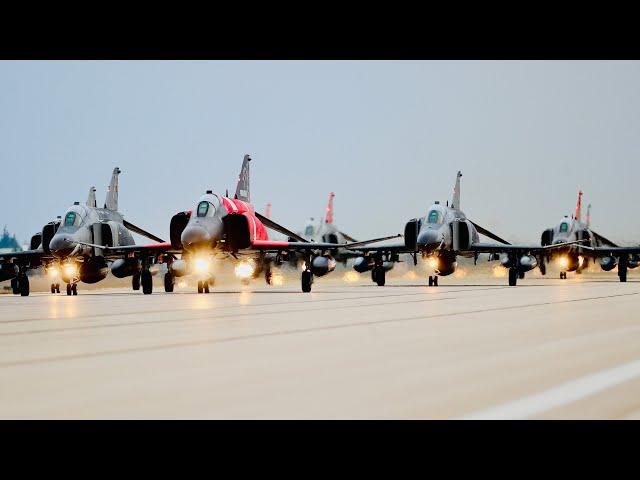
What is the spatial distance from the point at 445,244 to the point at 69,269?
15.1 meters

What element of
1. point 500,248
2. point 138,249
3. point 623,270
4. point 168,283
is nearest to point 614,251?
point 623,270

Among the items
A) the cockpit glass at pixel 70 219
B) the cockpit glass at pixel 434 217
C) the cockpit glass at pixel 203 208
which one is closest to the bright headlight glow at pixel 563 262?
the cockpit glass at pixel 434 217

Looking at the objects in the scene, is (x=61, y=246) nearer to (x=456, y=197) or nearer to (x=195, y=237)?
(x=195, y=237)

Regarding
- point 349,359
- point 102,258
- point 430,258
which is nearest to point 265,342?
point 349,359

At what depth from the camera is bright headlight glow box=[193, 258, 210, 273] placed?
89.8 ft

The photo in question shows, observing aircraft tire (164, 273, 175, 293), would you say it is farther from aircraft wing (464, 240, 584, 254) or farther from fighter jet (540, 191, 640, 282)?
fighter jet (540, 191, 640, 282)

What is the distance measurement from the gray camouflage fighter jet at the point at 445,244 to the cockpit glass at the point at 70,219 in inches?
535

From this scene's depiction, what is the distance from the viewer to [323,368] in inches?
286

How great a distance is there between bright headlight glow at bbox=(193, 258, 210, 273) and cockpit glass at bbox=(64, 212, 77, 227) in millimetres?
5188

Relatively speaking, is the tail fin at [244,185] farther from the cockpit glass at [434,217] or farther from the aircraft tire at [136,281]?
the cockpit glass at [434,217]
